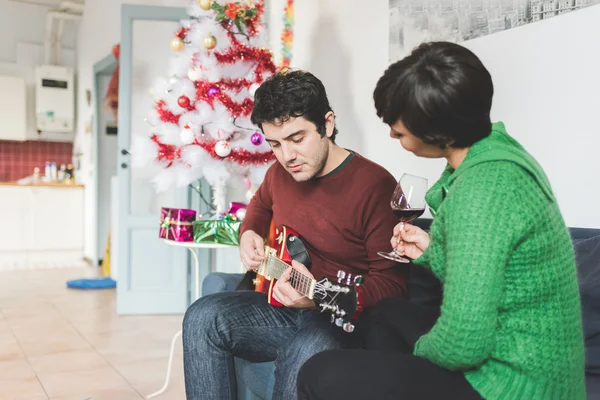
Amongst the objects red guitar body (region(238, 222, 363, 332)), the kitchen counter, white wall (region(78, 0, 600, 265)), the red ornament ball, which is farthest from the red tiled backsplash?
red guitar body (region(238, 222, 363, 332))

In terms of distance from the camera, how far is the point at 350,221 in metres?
1.68

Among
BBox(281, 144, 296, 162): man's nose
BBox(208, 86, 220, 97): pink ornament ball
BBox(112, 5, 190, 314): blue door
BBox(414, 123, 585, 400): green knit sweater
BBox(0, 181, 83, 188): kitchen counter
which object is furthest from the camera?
BBox(0, 181, 83, 188): kitchen counter

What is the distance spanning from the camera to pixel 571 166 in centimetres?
177

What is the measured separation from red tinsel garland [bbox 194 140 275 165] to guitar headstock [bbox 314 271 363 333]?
1.67 m

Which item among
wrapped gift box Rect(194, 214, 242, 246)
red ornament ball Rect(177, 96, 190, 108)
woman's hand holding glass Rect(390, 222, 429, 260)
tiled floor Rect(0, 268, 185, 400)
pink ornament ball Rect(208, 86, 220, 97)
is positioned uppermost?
pink ornament ball Rect(208, 86, 220, 97)

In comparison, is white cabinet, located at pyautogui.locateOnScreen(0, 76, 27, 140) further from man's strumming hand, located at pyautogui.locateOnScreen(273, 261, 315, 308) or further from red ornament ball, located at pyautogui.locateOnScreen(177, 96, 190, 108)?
man's strumming hand, located at pyautogui.locateOnScreen(273, 261, 315, 308)

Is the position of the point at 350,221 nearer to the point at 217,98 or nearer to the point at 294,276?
the point at 294,276

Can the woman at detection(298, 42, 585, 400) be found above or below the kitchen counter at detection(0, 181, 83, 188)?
above

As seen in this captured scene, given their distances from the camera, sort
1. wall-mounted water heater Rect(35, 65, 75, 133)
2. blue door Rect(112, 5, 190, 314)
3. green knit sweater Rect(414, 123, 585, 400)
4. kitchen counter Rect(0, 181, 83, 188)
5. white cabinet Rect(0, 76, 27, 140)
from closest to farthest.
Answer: green knit sweater Rect(414, 123, 585, 400) → blue door Rect(112, 5, 190, 314) → kitchen counter Rect(0, 181, 83, 188) → white cabinet Rect(0, 76, 27, 140) → wall-mounted water heater Rect(35, 65, 75, 133)

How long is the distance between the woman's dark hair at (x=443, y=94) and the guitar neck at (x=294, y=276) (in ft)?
1.67

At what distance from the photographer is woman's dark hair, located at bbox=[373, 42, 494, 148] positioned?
1.01 metres

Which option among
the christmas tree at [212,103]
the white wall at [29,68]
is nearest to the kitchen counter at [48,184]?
the white wall at [29,68]

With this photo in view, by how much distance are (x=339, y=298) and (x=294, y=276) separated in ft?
0.63

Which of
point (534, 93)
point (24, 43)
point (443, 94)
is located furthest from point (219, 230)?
point (24, 43)
